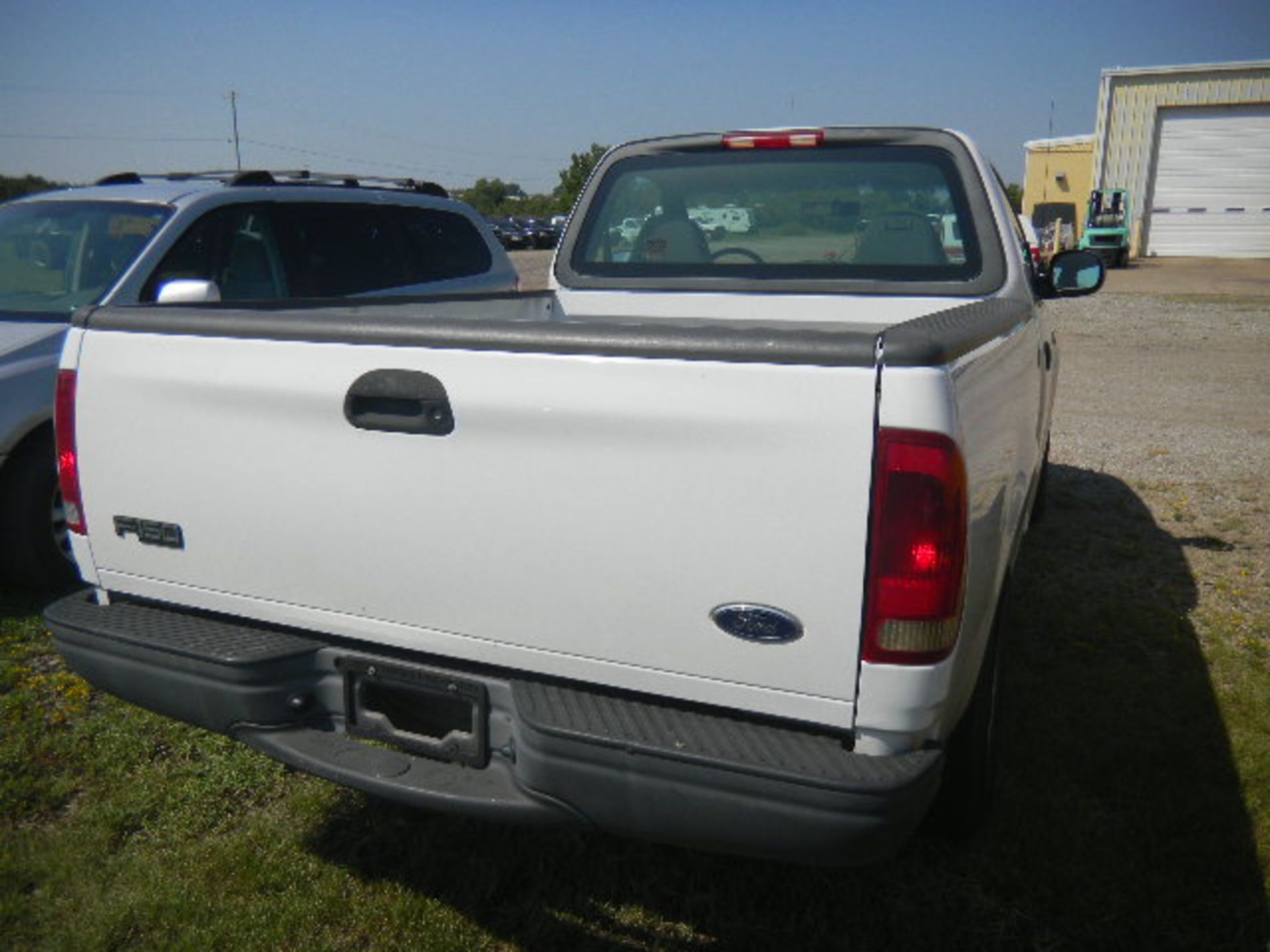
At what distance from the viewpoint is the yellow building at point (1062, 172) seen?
36219mm

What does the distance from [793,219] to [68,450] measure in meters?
2.87

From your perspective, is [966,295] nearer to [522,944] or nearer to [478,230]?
[522,944]

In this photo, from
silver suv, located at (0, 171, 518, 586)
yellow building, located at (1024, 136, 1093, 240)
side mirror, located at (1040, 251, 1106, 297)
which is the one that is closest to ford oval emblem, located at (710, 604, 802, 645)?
silver suv, located at (0, 171, 518, 586)

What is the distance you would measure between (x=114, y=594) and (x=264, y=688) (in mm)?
636

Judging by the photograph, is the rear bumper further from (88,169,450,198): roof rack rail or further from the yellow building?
the yellow building

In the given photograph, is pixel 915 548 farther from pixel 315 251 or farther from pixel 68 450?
pixel 315 251

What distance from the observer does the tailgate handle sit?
6.77 ft

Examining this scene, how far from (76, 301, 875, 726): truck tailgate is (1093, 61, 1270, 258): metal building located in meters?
33.9

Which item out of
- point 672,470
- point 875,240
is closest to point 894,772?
point 672,470

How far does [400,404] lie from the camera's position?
7.00 feet

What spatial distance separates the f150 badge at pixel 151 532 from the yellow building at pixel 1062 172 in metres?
37.8

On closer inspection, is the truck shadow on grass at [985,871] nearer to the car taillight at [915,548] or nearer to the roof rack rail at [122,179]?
the car taillight at [915,548]

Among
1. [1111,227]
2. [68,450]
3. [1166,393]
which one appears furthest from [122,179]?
[1111,227]

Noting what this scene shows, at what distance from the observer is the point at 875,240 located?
3895 millimetres
